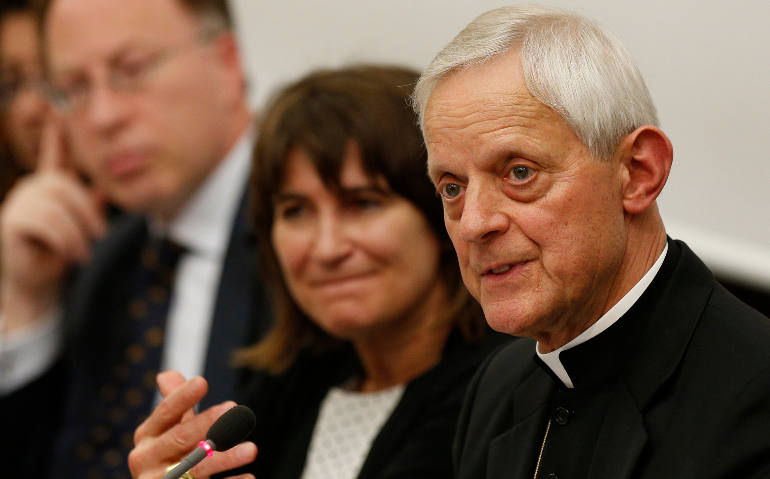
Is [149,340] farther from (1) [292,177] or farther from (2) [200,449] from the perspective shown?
(2) [200,449]

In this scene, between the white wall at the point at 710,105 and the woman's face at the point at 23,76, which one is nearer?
the white wall at the point at 710,105

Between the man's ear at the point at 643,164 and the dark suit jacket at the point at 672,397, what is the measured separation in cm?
9

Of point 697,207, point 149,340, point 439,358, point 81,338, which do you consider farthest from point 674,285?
point 81,338

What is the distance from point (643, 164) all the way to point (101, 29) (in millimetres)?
1959

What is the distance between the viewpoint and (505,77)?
122 cm

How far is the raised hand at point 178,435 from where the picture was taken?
1540 millimetres

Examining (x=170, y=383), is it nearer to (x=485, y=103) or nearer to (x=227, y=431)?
(x=227, y=431)

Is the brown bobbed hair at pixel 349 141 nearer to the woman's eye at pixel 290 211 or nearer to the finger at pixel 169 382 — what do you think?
the woman's eye at pixel 290 211

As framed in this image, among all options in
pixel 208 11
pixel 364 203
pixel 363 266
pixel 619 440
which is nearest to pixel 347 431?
pixel 363 266

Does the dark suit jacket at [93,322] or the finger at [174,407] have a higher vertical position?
the finger at [174,407]

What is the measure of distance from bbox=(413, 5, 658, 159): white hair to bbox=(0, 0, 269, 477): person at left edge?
143cm

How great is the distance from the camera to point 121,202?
2887 millimetres

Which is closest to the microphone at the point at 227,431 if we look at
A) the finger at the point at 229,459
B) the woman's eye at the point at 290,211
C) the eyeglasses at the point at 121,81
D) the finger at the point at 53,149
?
the finger at the point at 229,459

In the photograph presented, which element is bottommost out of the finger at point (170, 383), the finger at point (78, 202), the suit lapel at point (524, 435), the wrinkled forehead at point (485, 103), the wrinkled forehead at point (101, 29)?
the finger at point (78, 202)
